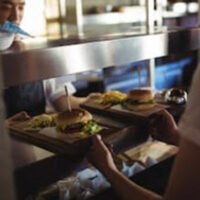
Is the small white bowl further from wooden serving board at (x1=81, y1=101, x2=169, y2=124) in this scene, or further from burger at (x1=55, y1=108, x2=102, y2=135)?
wooden serving board at (x1=81, y1=101, x2=169, y2=124)

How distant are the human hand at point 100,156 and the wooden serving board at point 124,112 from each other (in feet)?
0.54

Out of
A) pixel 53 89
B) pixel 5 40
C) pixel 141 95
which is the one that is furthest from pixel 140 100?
pixel 53 89

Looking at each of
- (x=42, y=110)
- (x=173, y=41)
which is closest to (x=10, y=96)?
(x=42, y=110)

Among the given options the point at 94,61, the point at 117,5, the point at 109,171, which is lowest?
the point at 109,171

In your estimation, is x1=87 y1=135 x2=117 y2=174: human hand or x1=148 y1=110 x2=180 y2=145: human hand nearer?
x1=87 y1=135 x2=117 y2=174: human hand

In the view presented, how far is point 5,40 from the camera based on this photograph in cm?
62

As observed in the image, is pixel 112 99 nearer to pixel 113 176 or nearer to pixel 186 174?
pixel 113 176

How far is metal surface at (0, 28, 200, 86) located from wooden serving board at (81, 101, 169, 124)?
18 centimetres

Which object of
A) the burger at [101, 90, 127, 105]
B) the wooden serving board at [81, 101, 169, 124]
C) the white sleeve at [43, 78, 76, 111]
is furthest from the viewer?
the white sleeve at [43, 78, 76, 111]

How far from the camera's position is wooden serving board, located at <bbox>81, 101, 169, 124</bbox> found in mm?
954

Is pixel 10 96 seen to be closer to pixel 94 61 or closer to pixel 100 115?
pixel 100 115

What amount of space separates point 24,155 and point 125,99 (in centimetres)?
41

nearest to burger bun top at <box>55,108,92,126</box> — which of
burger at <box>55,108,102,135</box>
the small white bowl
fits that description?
burger at <box>55,108,102,135</box>

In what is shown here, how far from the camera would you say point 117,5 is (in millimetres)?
3266
